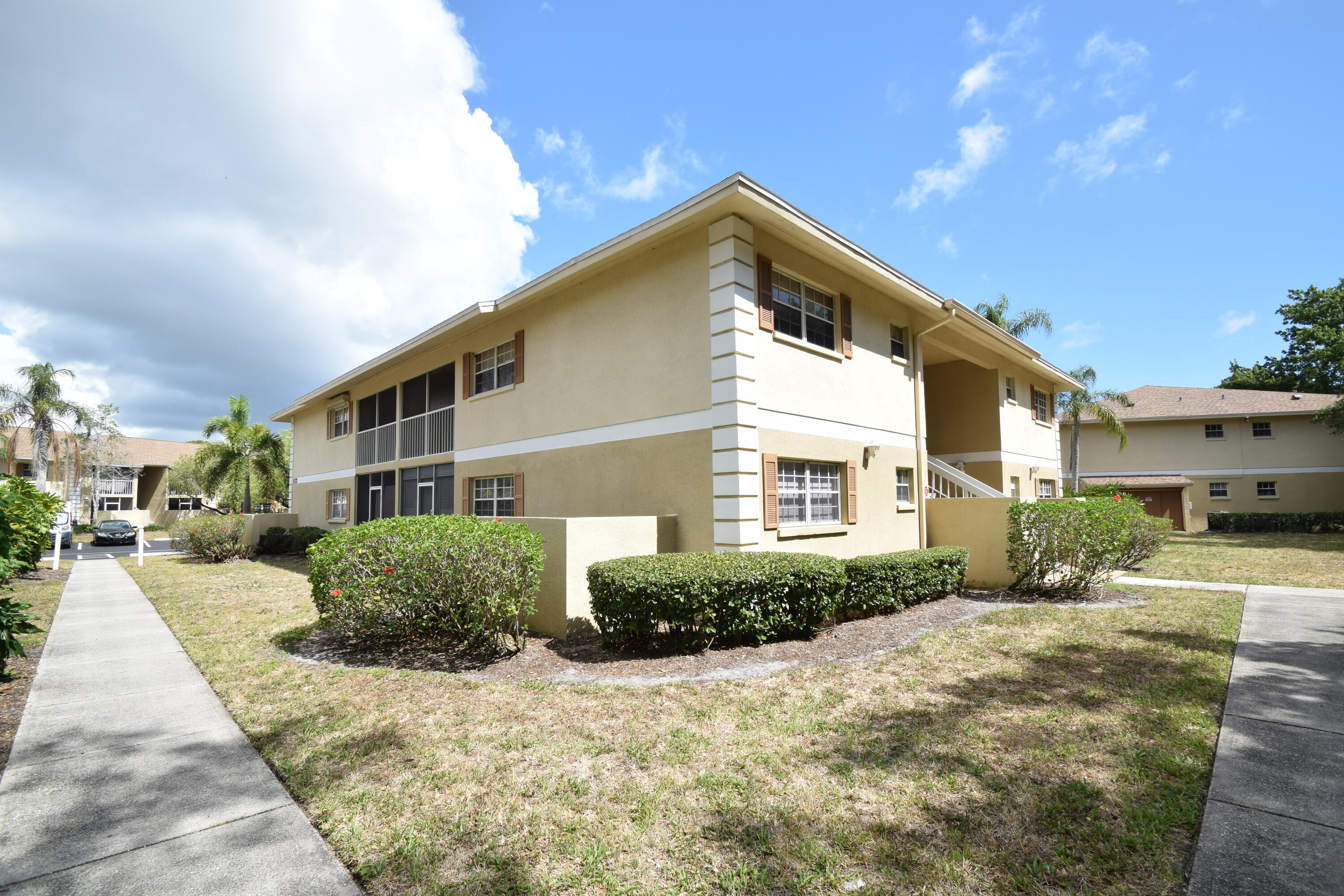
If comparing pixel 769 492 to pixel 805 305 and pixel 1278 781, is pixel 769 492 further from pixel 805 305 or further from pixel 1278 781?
pixel 1278 781

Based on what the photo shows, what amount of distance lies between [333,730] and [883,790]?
420 cm

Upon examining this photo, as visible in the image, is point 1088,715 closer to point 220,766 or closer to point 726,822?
point 726,822

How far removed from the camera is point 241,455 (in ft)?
103

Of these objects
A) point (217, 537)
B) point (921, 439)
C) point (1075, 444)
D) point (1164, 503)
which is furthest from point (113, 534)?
point (1164, 503)

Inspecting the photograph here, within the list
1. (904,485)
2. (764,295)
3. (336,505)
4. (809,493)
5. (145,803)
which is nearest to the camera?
(145,803)

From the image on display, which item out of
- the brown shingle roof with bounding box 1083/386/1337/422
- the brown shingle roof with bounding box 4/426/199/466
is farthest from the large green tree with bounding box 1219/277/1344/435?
the brown shingle roof with bounding box 4/426/199/466

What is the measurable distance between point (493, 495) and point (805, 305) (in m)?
8.08

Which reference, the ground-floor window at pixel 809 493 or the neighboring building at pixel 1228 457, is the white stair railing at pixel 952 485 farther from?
the neighboring building at pixel 1228 457

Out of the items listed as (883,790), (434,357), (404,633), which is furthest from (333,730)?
(434,357)

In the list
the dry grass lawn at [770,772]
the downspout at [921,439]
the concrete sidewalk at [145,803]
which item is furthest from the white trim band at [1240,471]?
the concrete sidewalk at [145,803]

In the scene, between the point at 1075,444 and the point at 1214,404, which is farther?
the point at 1214,404

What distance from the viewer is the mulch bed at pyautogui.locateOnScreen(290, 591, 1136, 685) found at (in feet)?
22.0

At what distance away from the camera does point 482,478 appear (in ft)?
48.8

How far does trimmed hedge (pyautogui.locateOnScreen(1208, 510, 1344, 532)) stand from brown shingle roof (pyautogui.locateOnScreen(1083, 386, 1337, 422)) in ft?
14.8
